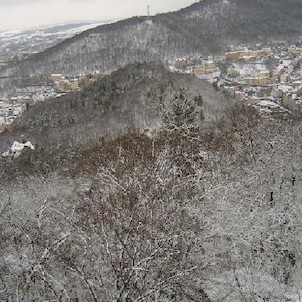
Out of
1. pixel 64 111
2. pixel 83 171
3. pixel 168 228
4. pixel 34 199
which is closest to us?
pixel 168 228

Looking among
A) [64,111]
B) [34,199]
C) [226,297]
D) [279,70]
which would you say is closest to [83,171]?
[34,199]

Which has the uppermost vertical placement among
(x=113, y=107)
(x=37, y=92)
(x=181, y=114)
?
(x=181, y=114)

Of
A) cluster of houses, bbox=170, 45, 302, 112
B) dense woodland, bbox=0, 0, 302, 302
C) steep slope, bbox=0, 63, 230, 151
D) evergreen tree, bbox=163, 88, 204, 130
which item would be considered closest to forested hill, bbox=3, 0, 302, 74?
cluster of houses, bbox=170, 45, 302, 112

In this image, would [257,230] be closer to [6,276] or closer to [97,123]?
[6,276]

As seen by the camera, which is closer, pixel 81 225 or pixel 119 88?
pixel 81 225

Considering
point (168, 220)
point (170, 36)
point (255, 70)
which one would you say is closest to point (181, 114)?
point (168, 220)

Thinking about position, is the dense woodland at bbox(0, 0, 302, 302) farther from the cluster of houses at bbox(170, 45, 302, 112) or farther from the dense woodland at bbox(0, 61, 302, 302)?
the cluster of houses at bbox(170, 45, 302, 112)

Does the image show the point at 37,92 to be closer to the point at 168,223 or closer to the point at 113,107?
the point at 113,107
